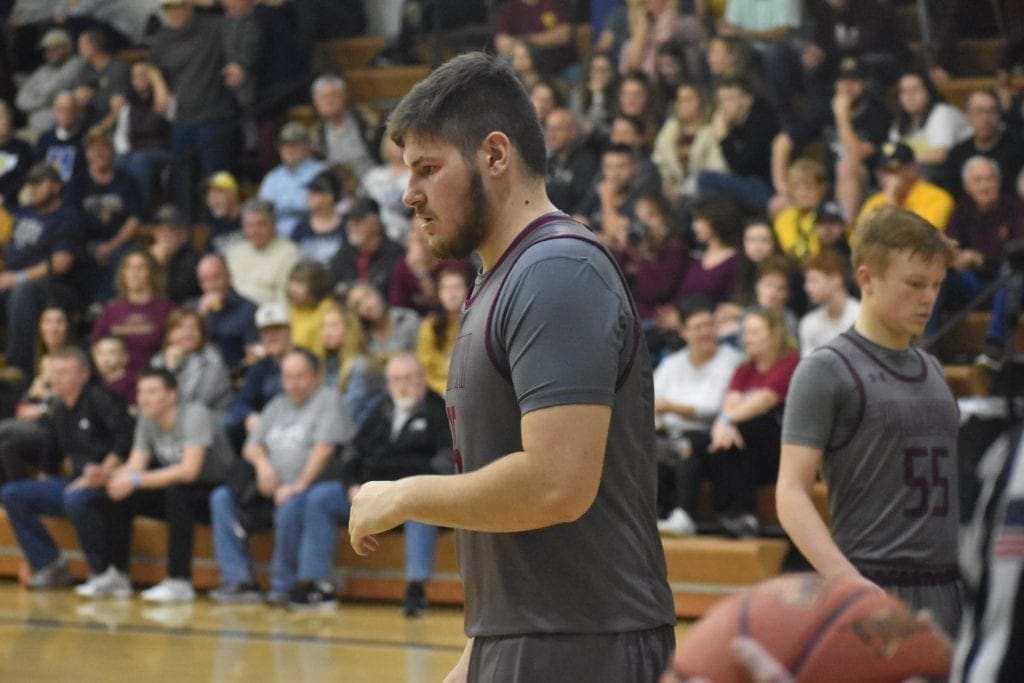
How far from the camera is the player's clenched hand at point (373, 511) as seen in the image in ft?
8.57

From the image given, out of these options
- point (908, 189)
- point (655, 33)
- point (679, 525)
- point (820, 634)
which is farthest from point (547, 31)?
point (820, 634)

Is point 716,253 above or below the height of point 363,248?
above

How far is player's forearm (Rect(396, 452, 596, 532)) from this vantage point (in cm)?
251

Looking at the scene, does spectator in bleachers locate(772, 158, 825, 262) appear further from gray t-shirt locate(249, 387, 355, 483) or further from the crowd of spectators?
gray t-shirt locate(249, 387, 355, 483)

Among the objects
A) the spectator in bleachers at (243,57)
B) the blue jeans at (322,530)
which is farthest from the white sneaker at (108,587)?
the spectator in bleachers at (243,57)

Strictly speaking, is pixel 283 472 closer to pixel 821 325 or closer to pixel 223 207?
pixel 821 325

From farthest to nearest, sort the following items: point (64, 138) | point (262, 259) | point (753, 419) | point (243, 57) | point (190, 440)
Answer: point (64, 138) < point (243, 57) < point (262, 259) < point (190, 440) < point (753, 419)

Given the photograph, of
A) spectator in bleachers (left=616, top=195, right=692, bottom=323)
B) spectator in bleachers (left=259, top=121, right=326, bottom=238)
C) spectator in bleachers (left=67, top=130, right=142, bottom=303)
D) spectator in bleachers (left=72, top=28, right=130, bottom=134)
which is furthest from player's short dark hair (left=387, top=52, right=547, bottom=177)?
spectator in bleachers (left=72, top=28, right=130, bottom=134)

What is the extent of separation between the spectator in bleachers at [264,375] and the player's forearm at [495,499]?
8.51 metres

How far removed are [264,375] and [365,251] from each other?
4.68ft

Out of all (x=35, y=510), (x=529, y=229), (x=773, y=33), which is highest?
(x=529, y=229)

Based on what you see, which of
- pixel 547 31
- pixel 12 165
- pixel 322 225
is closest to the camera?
pixel 322 225

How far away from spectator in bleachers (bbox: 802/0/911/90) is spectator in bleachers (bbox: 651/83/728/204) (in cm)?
85

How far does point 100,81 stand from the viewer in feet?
51.6
